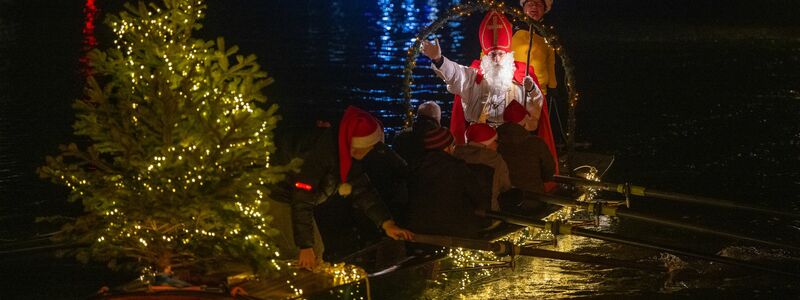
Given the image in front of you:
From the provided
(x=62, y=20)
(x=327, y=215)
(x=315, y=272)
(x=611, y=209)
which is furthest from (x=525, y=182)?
(x=62, y=20)

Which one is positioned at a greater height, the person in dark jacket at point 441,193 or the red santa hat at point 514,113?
the red santa hat at point 514,113

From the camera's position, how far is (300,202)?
755 cm

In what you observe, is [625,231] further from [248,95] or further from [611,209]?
[248,95]

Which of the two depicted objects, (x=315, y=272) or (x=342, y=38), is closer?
(x=315, y=272)

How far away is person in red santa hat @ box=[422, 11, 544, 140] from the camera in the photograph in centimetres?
1186

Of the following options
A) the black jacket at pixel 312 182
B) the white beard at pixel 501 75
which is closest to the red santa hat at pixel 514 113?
the white beard at pixel 501 75

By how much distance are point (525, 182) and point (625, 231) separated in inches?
50.2

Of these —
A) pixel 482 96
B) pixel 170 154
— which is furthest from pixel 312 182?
pixel 482 96

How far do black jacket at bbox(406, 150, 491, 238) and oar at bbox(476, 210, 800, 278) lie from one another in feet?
0.74

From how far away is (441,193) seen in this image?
8.95m

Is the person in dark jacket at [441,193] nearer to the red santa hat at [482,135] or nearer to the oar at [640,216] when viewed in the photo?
Answer: the red santa hat at [482,135]

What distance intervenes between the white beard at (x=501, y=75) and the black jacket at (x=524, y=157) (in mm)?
1251

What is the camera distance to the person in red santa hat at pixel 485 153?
31.8 ft

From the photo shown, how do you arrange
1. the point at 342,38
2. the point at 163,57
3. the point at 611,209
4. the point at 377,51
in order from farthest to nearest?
the point at 342,38 → the point at 377,51 → the point at 611,209 → the point at 163,57
